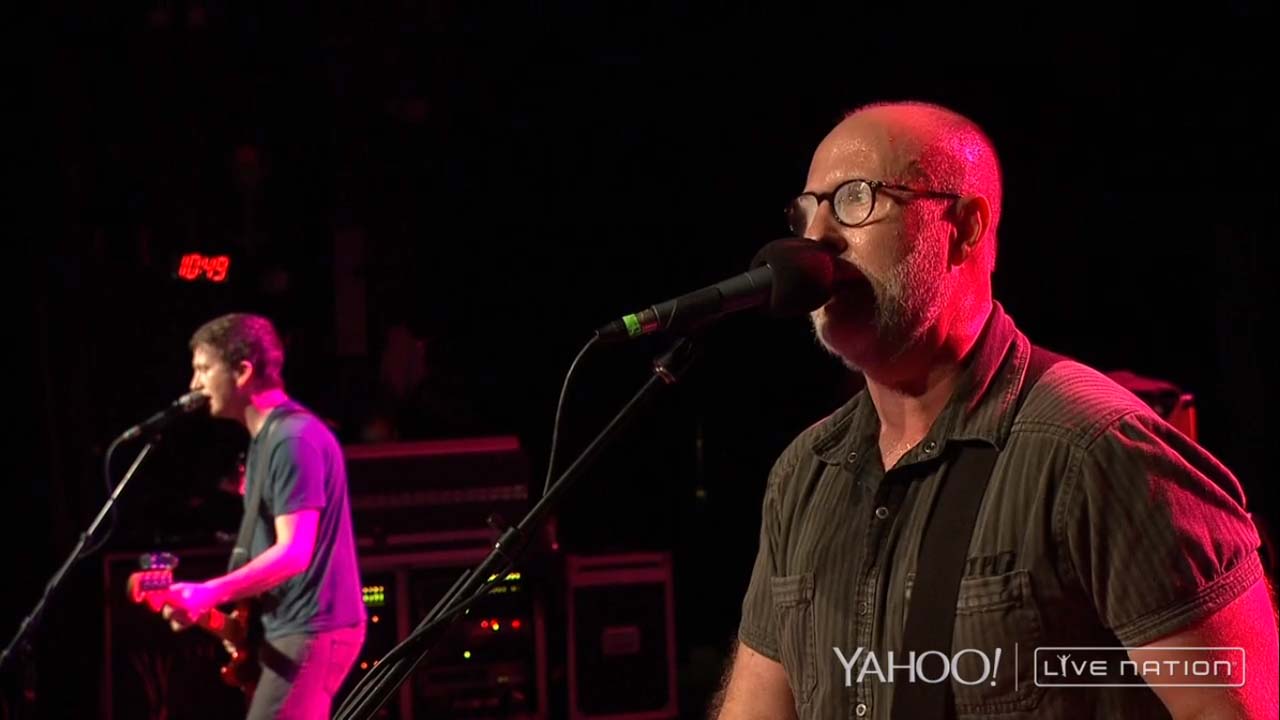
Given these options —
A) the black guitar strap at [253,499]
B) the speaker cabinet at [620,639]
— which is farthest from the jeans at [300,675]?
the speaker cabinet at [620,639]

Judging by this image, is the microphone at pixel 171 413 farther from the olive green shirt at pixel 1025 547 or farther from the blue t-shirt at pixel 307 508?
the olive green shirt at pixel 1025 547

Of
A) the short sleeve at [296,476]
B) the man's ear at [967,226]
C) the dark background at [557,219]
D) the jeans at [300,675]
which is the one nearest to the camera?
the man's ear at [967,226]

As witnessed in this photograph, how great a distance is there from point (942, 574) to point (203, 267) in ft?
21.5

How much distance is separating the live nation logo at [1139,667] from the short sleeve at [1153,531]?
3 centimetres

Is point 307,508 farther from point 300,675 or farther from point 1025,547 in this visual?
point 1025,547

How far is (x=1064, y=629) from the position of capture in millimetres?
1703

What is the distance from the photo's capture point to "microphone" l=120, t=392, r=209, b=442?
199 inches

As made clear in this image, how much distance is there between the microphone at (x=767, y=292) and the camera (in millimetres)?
1849

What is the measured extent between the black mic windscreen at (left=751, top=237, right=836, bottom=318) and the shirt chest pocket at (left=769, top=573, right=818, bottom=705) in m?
0.45

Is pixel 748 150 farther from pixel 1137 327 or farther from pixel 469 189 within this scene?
pixel 1137 327

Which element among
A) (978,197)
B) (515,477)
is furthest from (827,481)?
(515,477)

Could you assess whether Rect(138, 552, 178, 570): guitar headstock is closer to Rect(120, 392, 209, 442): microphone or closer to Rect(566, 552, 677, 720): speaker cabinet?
Rect(120, 392, 209, 442): microphone

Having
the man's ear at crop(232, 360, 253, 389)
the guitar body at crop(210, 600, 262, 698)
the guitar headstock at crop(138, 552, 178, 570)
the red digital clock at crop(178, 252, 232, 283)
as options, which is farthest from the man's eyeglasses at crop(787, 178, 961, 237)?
the red digital clock at crop(178, 252, 232, 283)

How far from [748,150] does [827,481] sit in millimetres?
5800
